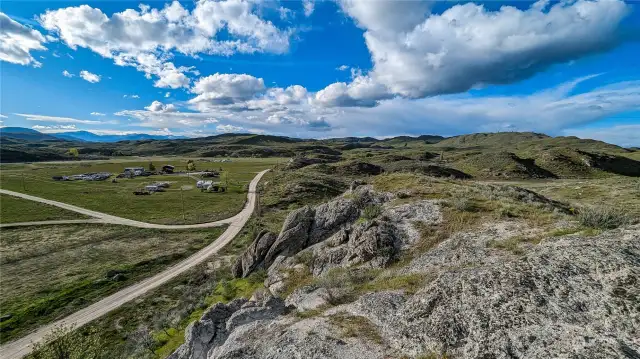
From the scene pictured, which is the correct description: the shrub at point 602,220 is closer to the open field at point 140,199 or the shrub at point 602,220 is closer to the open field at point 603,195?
the open field at point 603,195

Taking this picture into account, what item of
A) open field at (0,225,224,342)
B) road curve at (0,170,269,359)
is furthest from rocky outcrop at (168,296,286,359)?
open field at (0,225,224,342)

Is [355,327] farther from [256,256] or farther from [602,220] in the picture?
[256,256]

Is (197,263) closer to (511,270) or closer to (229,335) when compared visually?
(229,335)

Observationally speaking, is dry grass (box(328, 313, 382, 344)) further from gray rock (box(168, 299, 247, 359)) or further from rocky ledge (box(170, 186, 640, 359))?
A: gray rock (box(168, 299, 247, 359))

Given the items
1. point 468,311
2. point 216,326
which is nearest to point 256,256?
point 216,326

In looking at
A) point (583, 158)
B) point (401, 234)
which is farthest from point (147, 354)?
point (583, 158)

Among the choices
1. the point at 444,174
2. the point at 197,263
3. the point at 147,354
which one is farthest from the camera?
the point at 444,174

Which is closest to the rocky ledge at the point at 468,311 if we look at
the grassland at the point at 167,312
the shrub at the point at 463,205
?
the shrub at the point at 463,205
